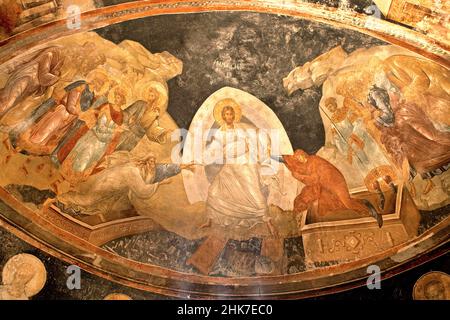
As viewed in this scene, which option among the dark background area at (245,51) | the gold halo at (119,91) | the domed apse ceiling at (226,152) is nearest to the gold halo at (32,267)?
the domed apse ceiling at (226,152)

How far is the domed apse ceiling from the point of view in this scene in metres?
10.3

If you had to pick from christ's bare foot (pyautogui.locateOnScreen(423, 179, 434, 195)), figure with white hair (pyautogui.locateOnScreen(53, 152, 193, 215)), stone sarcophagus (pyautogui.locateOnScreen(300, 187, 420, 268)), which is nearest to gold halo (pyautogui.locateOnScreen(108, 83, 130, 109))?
figure with white hair (pyautogui.locateOnScreen(53, 152, 193, 215))

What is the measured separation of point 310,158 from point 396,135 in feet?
4.39

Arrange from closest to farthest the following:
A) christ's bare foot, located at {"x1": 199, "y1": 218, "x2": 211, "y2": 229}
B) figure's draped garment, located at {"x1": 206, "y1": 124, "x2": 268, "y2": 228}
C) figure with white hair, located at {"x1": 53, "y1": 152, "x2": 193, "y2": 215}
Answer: figure with white hair, located at {"x1": 53, "y1": 152, "x2": 193, "y2": 215}
christ's bare foot, located at {"x1": 199, "y1": 218, "x2": 211, "y2": 229}
figure's draped garment, located at {"x1": 206, "y1": 124, "x2": 268, "y2": 228}

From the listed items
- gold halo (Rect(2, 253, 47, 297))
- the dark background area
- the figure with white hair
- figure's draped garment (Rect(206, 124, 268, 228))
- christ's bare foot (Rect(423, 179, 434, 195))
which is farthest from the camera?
figure's draped garment (Rect(206, 124, 268, 228))

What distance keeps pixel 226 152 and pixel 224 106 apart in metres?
0.72

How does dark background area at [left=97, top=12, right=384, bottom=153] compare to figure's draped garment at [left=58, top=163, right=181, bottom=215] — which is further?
figure's draped garment at [left=58, top=163, right=181, bottom=215]

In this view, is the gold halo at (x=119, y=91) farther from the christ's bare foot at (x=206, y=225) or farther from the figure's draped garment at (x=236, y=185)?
the christ's bare foot at (x=206, y=225)

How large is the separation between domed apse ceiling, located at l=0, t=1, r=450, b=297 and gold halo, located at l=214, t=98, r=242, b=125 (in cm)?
2

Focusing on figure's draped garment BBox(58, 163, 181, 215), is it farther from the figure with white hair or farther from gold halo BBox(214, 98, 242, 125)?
gold halo BBox(214, 98, 242, 125)

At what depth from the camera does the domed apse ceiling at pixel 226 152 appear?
33.9 ft

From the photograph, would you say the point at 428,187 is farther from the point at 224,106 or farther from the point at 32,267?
the point at 32,267

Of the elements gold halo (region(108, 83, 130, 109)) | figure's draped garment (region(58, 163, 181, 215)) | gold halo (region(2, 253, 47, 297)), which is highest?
gold halo (region(108, 83, 130, 109))

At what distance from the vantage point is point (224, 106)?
1116cm
